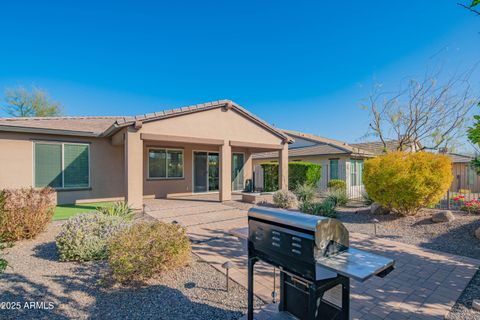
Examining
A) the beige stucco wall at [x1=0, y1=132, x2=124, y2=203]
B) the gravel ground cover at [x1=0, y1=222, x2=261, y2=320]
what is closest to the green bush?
the beige stucco wall at [x1=0, y1=132, x2=124, y2=203]

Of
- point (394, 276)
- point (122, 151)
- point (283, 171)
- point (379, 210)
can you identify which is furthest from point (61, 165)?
point (379, 210)

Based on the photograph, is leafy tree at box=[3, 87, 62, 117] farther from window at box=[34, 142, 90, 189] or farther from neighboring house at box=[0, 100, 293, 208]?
window at box=[34, 142, 90, 189]

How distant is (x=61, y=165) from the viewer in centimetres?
947

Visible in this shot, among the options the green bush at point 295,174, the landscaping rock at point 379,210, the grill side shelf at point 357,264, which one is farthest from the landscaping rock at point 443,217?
the green bush at point 295,174

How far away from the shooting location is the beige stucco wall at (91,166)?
858 centimetres

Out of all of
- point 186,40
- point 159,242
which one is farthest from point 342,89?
point 159,242

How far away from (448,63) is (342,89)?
4.99 m

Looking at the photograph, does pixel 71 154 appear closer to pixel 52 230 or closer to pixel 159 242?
pixel 52 230

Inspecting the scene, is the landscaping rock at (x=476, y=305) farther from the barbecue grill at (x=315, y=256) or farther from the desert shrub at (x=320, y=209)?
the desert shrub at (x=320, y=209)

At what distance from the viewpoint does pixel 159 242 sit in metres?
3.42

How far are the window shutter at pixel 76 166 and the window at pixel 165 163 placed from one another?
8.92ft

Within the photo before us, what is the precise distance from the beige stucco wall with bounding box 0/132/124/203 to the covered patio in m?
0.86

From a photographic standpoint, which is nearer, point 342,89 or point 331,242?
point 331,242

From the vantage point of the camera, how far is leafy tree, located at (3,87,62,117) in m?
25.0
